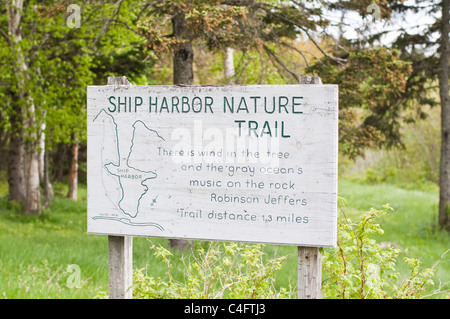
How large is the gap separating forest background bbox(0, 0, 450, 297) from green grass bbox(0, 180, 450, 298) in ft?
0.27

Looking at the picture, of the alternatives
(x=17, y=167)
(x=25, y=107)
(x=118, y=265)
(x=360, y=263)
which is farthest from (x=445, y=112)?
(x=17, y=167)

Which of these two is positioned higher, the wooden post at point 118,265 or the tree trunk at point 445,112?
the tree trunk at point 445,112

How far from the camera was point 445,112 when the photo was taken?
12891 mm

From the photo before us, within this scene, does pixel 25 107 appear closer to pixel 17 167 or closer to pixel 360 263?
pixel 17 167

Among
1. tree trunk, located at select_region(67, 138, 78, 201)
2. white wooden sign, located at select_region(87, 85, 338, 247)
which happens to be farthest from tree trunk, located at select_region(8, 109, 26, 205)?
white wooden sign, located at select_region(87, 85, 338, 247)

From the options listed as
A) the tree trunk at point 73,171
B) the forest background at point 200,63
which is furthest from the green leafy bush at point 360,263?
the tree trunk at point 73,171

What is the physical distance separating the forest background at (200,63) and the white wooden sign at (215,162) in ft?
7.11

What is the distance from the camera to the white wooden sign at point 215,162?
3.44 meters

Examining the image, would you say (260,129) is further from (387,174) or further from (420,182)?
(387,174)

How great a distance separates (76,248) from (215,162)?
19.9ft

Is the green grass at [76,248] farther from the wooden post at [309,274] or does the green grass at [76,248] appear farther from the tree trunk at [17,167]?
the wooden post at [309,274]

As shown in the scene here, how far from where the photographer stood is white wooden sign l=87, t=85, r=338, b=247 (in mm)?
3436

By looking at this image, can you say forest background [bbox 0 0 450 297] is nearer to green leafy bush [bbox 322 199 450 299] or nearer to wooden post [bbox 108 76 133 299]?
wooden post [bbox 108 76 133 299]
